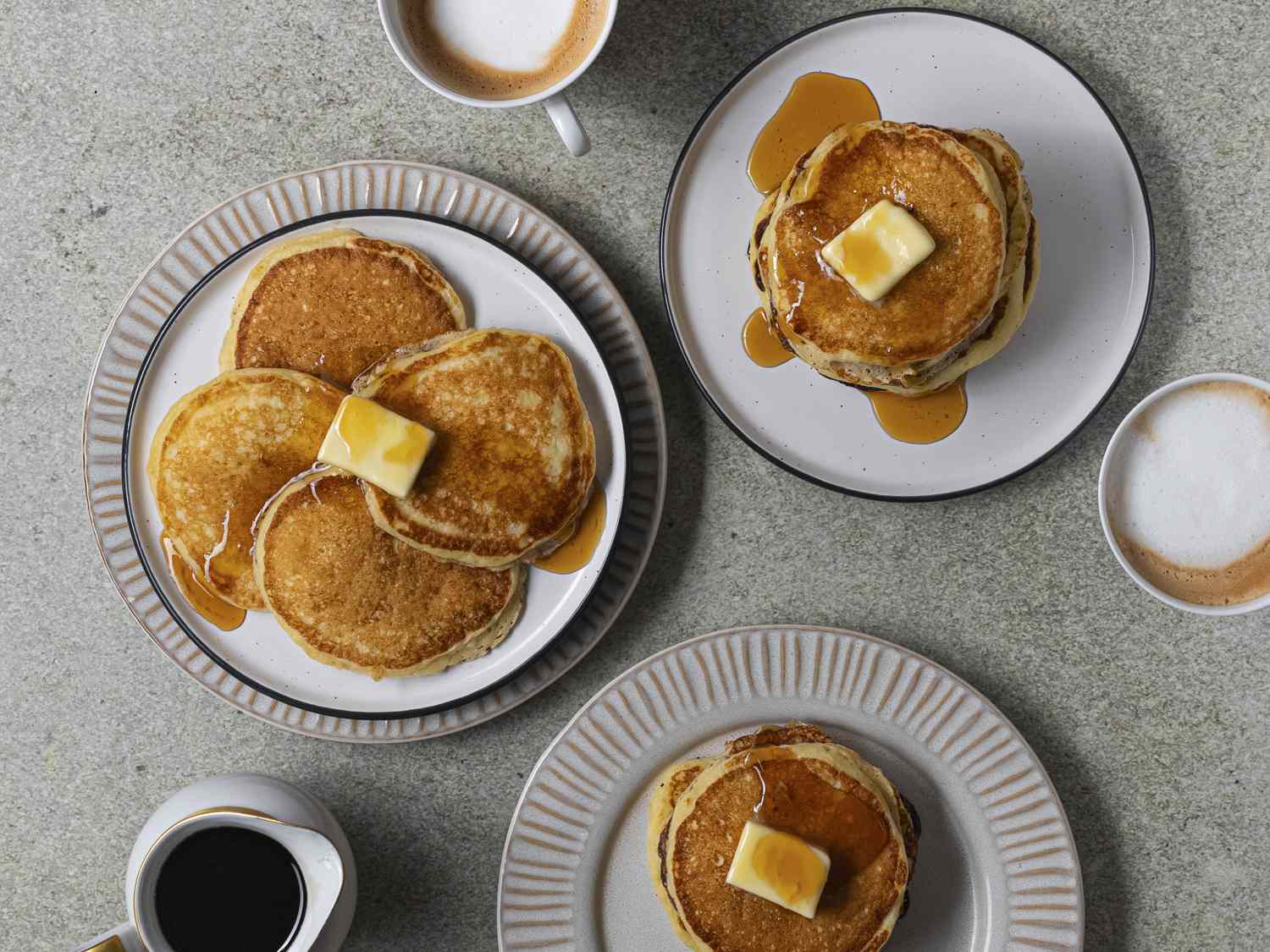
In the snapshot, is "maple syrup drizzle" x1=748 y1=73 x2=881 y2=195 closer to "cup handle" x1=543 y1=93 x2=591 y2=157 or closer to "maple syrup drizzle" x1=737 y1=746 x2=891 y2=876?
"cup handle" x1=543 y1=93 x2=591 y2=157

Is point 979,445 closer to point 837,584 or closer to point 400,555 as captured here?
point 837,584

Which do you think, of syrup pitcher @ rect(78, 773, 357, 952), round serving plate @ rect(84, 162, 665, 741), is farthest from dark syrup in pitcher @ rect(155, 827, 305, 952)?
round serving plate @ rect(84, 162, 665, 741)

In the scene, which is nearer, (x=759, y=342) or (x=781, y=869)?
(x=781, y=869)

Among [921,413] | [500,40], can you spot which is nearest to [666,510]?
[921,413]

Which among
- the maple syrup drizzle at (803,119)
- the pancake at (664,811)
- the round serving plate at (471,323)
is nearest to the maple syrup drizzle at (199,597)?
the round serving plate at (471,323)

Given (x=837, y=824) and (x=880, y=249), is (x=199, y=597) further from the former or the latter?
(x=880, y=249)
